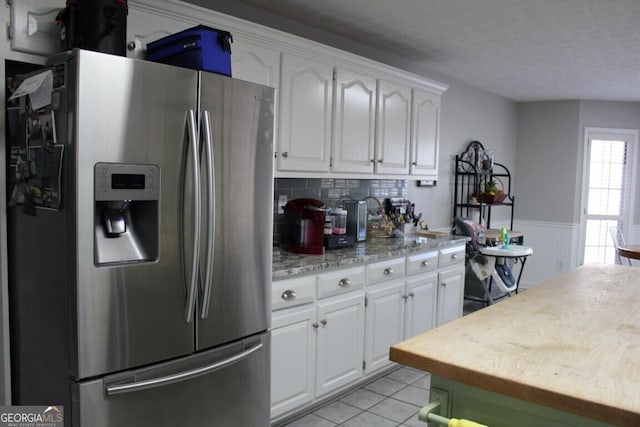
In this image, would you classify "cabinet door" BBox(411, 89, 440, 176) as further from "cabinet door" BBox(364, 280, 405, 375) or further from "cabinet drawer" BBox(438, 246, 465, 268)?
"cabinet door" BBox(364, 280, 405, 375)

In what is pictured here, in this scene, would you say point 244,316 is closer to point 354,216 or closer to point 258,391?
point 258,391

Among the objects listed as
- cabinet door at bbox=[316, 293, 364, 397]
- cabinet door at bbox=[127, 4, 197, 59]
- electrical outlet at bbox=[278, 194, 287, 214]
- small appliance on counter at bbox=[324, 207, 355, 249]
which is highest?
cabinet door at bbox=[127, 4, 197, 59]

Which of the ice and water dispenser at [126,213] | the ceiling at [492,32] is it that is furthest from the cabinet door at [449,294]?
the ice and water dispenser at [126,213]

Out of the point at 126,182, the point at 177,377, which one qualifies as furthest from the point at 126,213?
the point at 177,377

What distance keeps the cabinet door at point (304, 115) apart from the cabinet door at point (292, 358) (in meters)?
0.87

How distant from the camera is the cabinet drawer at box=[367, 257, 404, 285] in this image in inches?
126

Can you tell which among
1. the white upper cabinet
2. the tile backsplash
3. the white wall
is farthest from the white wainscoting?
the white upper cabinet

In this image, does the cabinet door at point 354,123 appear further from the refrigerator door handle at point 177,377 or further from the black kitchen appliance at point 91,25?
the black kitchen appliance at point 91,25

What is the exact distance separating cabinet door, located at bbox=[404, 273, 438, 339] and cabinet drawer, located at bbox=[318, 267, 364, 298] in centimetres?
60

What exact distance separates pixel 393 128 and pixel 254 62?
1408mm

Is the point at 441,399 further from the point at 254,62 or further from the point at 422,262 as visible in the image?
the point at 422,262

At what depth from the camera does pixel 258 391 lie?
7.35ft

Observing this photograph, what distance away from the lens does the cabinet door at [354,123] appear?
Result: 3.29 meters

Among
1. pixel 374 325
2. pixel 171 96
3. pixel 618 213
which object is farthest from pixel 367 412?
pixel 618 213
